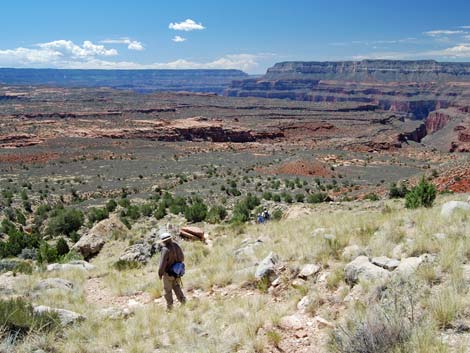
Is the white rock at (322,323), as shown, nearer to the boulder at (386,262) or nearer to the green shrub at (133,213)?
the boulder at (386,262)

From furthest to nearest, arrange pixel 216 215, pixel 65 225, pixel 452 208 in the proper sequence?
1. pixel 65 225
2. pixel 216 215
3. pixel 452 208

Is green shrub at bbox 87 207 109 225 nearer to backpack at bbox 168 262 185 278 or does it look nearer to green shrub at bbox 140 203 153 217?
green shrub at bbox 140 203 153 217

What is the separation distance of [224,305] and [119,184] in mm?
28649

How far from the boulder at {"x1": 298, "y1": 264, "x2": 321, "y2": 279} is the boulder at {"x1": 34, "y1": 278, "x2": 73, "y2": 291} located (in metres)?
5.10

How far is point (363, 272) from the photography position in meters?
6.27

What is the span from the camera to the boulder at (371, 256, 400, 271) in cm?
630

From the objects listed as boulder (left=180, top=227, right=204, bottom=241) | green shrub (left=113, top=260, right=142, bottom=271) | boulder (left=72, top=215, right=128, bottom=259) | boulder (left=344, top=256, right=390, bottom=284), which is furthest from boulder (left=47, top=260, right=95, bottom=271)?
boulder (left=344, top=256, right=390, bottom=284)

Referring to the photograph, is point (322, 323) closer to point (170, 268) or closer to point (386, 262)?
point (386, 262)

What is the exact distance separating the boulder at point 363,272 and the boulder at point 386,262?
0.13m

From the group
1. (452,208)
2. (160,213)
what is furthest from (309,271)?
(160,213)

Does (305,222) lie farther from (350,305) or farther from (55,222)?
(55,222)

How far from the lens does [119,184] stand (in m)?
34.1

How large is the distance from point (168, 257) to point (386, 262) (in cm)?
363

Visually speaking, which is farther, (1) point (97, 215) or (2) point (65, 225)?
(1) point (97, 215)
